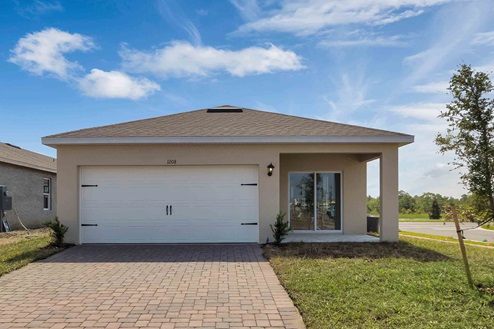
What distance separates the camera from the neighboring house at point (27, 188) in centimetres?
1611

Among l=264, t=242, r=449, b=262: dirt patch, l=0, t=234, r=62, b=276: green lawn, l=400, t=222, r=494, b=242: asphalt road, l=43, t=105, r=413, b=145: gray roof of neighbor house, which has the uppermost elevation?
l=43, t=105, r=413, b=145: gray roof of neighbor house

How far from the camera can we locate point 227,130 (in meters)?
10.9

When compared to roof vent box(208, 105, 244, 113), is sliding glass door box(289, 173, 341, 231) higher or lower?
lower

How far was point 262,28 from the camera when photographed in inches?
465

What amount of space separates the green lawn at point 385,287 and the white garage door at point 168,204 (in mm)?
1929

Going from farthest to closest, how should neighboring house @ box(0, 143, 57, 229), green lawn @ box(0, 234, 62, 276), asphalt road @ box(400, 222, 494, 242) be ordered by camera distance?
neighboring house @ box(0, 143, 57, 229) → asphalt road @ box(400, 222, 494, 242) → green lawn @ box(0, 234, 62, 276)

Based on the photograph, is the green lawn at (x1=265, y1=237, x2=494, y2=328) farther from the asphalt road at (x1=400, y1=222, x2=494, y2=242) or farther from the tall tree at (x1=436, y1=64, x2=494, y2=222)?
the asphalt road at (x1=400, y1=222, x2=494, y2=242)

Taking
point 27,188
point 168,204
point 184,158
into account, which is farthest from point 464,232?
point 27,188

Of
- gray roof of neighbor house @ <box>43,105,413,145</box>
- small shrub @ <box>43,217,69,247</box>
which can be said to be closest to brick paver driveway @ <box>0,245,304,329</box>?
small shrub @ <box>43,217,69,247</box>

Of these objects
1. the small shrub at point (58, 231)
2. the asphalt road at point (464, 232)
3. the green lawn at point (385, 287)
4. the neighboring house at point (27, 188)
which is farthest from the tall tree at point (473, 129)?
the neighboring house at point (27, 188)

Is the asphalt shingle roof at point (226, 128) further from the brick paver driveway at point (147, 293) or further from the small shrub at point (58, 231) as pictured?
the brick paver driveway at point (147, 293)

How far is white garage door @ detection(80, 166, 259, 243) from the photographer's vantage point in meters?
10.6

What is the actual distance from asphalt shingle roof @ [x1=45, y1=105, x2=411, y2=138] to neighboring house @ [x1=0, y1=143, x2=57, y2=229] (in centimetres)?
753

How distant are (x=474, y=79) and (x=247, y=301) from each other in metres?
6.99
